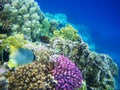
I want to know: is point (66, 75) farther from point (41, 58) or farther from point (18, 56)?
point (18, 56)

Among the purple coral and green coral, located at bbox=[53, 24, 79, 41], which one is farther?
green coral, located at bbox=[53, 24, 79, 41]

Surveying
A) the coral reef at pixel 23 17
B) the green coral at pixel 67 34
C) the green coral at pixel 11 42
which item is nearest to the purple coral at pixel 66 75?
the green coral at pixel 11 42

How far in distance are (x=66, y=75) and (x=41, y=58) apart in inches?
29.0

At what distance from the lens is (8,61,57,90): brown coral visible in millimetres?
4594

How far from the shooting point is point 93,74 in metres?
6.47

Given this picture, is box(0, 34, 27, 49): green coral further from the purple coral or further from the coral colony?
the purple coral

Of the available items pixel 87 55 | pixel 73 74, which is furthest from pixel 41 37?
pixel 73 74

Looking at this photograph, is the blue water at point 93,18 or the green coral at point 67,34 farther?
the blue water at point 93,18

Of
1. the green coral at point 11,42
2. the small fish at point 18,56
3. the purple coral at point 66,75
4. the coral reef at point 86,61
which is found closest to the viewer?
the small fish at point 18,56

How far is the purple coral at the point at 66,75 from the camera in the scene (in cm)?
472

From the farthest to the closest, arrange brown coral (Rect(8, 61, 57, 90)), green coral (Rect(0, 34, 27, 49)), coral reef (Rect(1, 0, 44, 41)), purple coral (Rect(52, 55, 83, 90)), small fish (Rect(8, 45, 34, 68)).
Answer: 1. coral reef (Rect(1, 0, 44, 41))
2. green coral (Rect(0, 34, 27, 49))
3. purple coral (Rect(52, 55, 83, 90))
4. brown coral (Rect(8, 61, 57, 90))
5. small fish (Rect(8, 45, 34, 68))

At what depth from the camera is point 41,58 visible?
5.12 metres

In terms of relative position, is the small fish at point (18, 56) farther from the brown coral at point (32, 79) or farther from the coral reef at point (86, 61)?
the coral reef at point (86, 61)

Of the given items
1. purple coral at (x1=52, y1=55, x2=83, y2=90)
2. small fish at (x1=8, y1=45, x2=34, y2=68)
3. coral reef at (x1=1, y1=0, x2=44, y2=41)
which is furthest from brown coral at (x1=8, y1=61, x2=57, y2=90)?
coral reef at (x1=1, y1=0, x2=44, y2=41)
